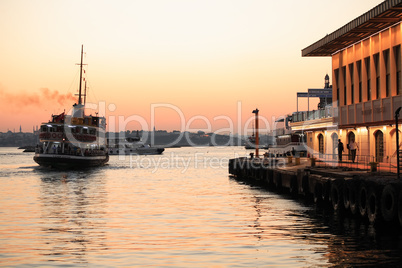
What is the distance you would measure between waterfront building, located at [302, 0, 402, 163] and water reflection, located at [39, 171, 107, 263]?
1973cm

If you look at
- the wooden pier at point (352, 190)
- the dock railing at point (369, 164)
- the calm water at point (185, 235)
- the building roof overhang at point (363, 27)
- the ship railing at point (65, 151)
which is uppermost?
the building roof overhang at point (363, 27)

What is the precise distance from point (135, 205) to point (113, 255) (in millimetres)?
18727

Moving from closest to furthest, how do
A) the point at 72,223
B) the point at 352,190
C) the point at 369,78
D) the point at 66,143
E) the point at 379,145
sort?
the point at 352,190
the point at 72,223
the point at 379,145
the point at 369,78
the point at 66,143

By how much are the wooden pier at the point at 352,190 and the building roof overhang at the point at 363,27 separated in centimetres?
1044

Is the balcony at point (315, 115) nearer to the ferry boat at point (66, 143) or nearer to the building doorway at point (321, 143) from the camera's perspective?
the building doorway at point (321, 143)

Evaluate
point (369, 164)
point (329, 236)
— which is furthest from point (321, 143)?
point (329, 236)

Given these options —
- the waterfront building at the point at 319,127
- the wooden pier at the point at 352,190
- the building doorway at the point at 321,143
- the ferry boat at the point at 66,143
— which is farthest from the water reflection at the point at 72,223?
the ferry boat at the point at 66,143

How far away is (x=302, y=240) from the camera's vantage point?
22.8 metres

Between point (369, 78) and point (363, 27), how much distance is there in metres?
4.78

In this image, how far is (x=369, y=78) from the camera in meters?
45.7

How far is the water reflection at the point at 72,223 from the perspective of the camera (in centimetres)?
2078

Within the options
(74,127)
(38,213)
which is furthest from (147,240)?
(74,127)

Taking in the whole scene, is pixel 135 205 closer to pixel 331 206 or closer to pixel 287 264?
pixel 331 206

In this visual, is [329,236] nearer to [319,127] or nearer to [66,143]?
[319,127]
